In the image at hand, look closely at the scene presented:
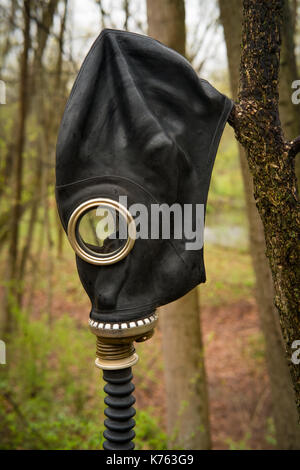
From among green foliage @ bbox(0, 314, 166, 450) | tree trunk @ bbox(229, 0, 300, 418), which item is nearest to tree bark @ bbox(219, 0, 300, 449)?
green foliage @ bbox(0, 314, 166, 450)

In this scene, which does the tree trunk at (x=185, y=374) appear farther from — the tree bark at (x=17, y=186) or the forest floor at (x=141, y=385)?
the tree bark at (x=17, y=186)

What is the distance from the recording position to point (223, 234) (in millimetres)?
9930

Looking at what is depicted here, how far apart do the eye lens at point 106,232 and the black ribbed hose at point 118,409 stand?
0.40 m

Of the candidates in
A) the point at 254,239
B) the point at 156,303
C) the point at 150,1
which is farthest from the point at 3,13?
the point at 156,303

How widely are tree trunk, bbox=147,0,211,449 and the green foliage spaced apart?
0.70 feet

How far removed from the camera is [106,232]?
4.37 ft

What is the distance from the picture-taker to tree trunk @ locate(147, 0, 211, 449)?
125 inches

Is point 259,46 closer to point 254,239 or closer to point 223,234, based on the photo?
point 254,239

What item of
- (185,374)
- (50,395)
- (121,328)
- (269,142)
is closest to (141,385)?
(50,395)

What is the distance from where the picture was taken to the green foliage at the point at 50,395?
3277mm

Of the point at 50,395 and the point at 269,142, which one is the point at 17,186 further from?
the point at 269,142

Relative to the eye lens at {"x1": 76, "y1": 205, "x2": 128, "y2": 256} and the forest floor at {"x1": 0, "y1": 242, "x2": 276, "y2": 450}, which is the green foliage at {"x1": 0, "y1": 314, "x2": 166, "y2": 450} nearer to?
the forest floor at {"x1": 0, "y1": 242, "x2": 276, "y2": 450}

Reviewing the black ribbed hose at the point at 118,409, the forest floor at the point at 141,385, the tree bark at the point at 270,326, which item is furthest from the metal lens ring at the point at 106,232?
the forest floor at the point at 141,385

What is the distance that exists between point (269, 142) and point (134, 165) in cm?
44
